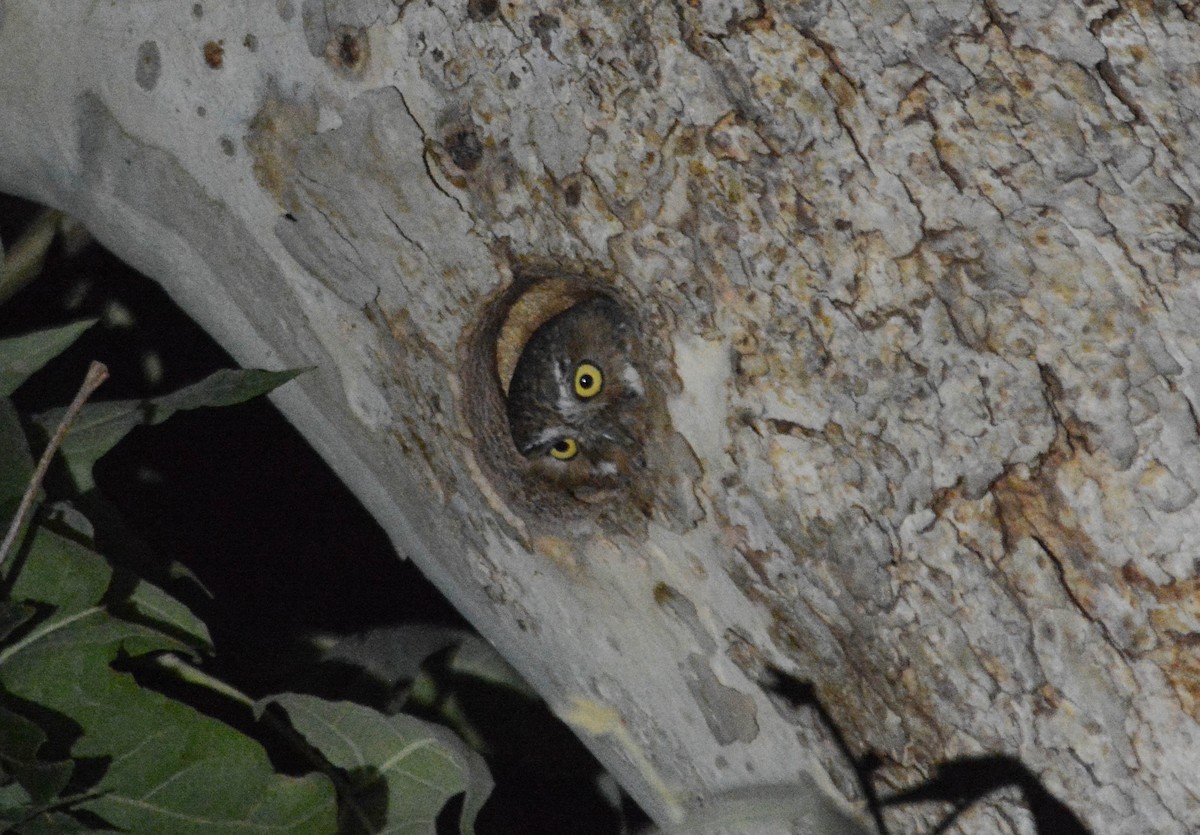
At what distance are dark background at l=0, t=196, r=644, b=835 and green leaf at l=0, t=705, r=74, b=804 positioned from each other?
20.2 inches

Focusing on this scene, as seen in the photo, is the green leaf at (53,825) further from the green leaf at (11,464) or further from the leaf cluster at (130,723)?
the green leaf at (11,464)

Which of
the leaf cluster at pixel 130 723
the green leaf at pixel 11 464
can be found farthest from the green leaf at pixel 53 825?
the green leaf at pixel 11 464

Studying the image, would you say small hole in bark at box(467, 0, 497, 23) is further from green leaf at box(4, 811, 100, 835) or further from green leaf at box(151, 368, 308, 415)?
green leaf at box(4, 811, 100, 835)

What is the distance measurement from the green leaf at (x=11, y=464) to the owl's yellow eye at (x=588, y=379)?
65 centimetres

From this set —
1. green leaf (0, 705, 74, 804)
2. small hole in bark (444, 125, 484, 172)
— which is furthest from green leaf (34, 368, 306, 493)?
small hole in bark (444, 125, 484, 172)

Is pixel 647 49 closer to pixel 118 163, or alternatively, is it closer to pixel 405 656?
pixel 118 163

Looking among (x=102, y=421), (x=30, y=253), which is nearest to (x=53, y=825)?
(x=102, y=421)

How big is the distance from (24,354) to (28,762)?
49cm

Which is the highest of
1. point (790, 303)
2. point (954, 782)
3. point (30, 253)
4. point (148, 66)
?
point (148, 66)

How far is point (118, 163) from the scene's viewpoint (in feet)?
4.33

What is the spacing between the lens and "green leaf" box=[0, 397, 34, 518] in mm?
1248

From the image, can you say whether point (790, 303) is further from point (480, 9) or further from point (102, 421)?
point (102, 421)

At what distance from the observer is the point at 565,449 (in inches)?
48.6

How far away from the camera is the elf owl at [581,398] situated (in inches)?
45.1
